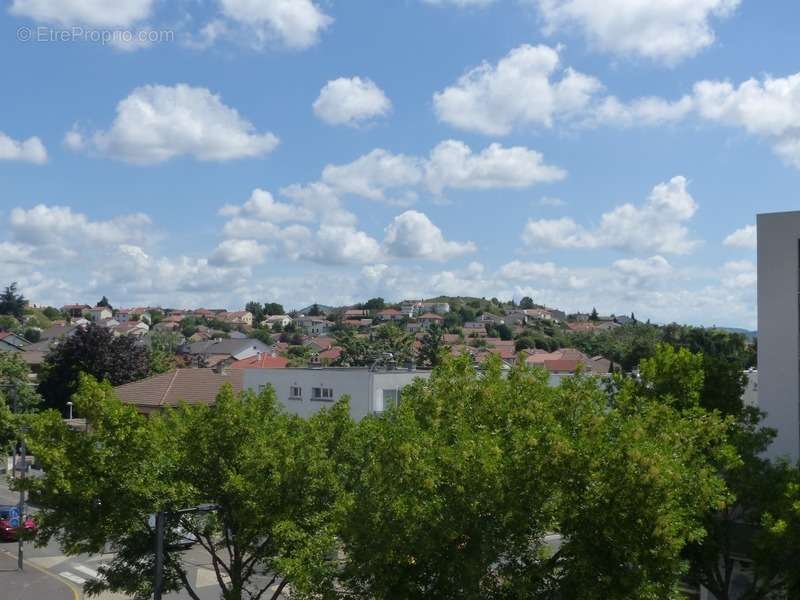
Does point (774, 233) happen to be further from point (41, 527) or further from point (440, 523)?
point (41, 527)

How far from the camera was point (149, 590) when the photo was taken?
54.1 ft

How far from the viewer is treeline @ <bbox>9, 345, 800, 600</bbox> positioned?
11141 mm

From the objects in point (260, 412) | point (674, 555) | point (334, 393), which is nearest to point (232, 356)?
point (334, 393)

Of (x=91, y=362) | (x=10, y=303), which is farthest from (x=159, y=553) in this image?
(x=10, y=303)

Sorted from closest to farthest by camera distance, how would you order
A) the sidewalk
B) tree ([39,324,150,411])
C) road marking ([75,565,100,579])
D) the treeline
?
the treeline < the sidewalk < road marking ([75,565,100,579]) < tree ([39,324,150,411])

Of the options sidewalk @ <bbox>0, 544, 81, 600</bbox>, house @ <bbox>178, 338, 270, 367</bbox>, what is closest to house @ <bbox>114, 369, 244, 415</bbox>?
sidewalk @ <bbox>0, 544, 81, 600</bbox>

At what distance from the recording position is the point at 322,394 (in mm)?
43375

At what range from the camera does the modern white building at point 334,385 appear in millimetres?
41156

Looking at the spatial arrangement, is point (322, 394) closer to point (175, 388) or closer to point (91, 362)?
point (175, 388)

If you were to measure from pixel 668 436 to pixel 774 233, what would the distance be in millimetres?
11022

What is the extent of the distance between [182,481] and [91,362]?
51860mm

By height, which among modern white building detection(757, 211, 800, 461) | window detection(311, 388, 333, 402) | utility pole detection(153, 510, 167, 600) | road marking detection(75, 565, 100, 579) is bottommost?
road marking detection(75, 565, 100, 579)

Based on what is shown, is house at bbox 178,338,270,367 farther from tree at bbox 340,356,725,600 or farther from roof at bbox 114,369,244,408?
tree at bbox 340,356,725,600

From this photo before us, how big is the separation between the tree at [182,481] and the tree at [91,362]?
49.6 m
